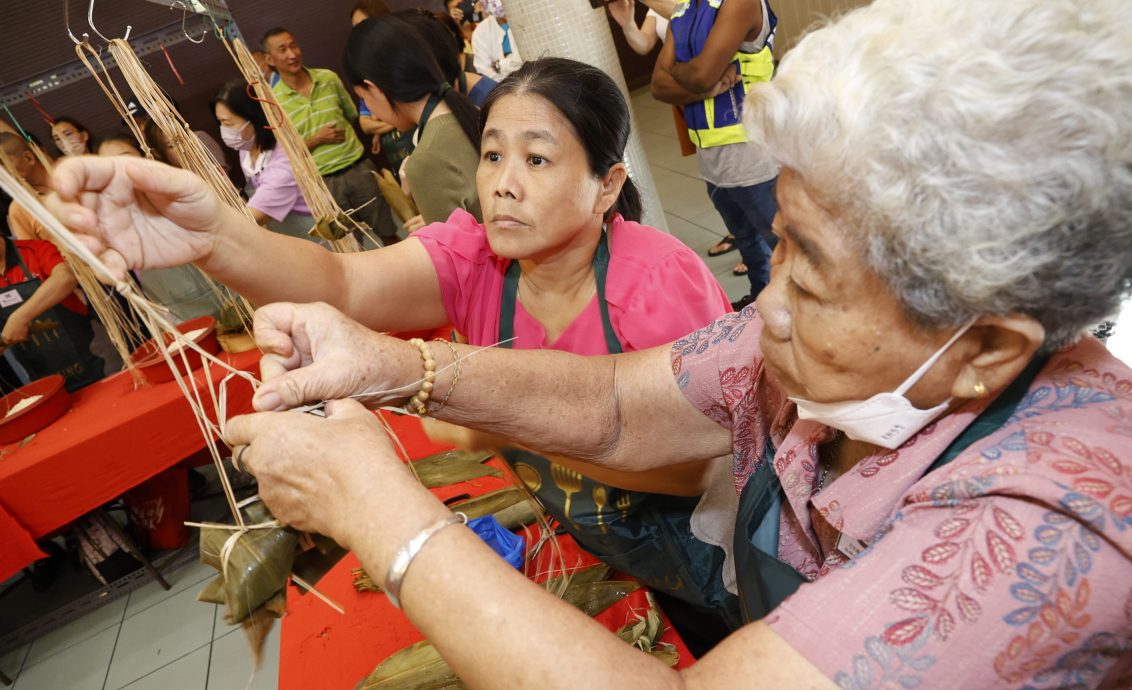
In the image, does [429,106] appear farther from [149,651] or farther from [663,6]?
[149,651]

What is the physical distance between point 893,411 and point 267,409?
86 cm

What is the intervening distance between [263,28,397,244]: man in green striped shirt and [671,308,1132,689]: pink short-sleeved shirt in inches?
173

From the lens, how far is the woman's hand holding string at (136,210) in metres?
1.01

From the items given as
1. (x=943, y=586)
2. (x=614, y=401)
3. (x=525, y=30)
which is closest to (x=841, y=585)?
(x=943, y=586)

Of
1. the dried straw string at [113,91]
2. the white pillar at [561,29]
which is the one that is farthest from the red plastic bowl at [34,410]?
the white pillar at [561,29]

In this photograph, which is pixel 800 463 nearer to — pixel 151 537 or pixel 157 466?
pixel 157 466

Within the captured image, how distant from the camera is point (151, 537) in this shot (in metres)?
3.42

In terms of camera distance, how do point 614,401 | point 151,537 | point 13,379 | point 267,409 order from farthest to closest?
point 13,379 < point 151,537 < point 614,401 < point 267,409

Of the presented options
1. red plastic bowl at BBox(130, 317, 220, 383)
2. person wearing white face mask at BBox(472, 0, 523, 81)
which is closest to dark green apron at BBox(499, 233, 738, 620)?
red plastic bowl at BBox(130, 317, 220, 383)

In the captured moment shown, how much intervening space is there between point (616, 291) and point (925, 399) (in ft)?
2.73

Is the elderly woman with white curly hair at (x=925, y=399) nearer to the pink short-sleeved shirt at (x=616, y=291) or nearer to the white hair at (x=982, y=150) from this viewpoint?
the white hair at (x=982, y=150)

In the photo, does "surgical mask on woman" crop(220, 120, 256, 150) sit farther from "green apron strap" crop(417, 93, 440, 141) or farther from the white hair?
the white hair

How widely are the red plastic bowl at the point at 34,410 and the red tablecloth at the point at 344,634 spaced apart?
6.23 ft

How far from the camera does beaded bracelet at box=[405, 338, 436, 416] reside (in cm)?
113
